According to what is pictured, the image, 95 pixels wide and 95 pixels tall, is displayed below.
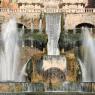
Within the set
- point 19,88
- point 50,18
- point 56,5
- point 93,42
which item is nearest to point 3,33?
point 50,18

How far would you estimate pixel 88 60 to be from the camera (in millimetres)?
37031

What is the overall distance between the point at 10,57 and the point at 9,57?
0.10 meters

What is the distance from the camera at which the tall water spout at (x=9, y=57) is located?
3450 centimetres

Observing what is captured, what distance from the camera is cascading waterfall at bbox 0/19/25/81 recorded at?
113ft

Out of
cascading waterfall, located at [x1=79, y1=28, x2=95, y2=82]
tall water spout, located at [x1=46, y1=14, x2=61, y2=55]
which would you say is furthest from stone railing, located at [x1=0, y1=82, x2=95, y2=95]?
tall water spout, located at [x1=46, y1=14, x2=61, y2=55]

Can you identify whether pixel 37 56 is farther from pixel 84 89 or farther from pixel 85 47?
pixel 84 89

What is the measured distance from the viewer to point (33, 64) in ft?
105

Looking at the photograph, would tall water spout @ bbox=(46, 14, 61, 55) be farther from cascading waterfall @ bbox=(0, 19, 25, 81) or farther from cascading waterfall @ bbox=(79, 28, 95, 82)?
cascading waterfall @ bbox=(0, 19, 25, 81)

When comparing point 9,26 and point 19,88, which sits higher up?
point 9,26

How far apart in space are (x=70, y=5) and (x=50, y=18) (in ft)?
55.5

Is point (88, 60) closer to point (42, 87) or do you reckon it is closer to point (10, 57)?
point (10, 57)

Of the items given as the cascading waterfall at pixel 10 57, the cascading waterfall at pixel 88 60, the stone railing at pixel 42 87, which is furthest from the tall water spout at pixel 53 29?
the stone railing at pixel 42 87

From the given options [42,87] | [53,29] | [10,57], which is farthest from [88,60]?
[42,87]

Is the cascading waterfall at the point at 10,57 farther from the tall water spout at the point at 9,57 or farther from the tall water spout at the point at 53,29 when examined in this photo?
the tall water spout at the point at 53,29
